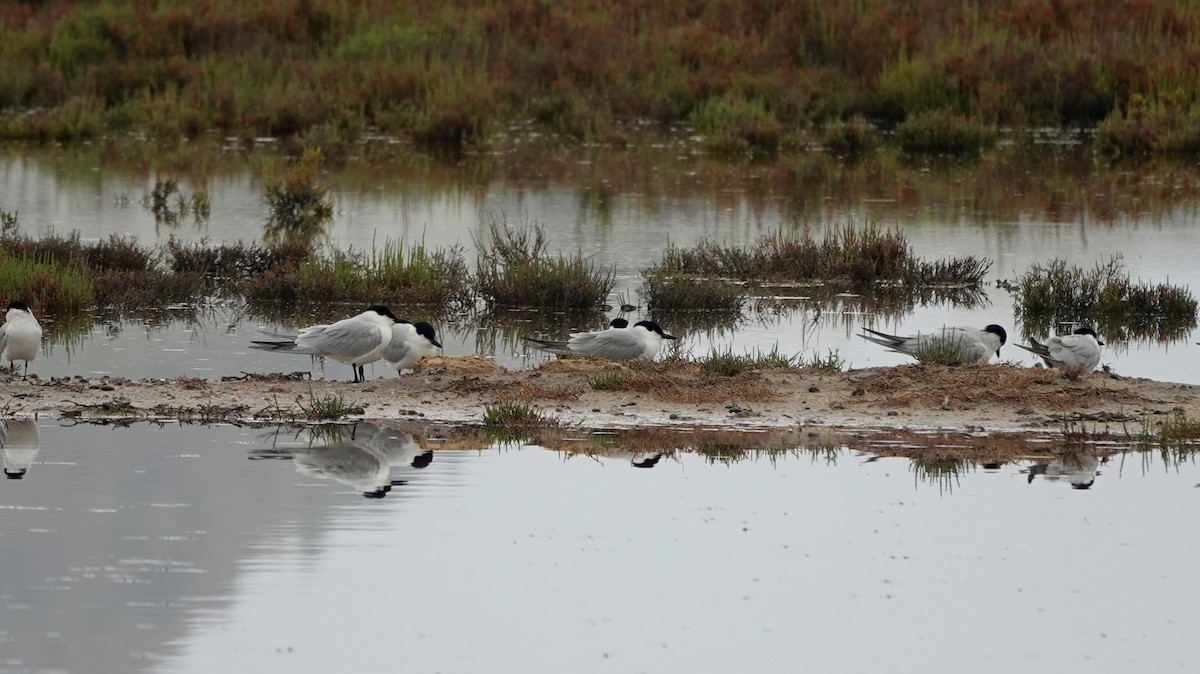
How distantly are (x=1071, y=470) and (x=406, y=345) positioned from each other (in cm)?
433

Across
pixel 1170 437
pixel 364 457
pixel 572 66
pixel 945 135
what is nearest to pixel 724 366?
pixel 1170 437

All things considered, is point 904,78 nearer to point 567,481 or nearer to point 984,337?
point 984,337

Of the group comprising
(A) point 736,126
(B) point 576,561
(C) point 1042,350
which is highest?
(A) point 736,126

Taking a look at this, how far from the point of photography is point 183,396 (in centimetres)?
1020

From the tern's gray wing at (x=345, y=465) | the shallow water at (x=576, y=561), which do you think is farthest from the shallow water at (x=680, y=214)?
the shallow water at (x=576, y=561)

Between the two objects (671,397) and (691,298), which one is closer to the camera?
(671,397)

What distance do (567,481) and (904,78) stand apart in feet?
83.1

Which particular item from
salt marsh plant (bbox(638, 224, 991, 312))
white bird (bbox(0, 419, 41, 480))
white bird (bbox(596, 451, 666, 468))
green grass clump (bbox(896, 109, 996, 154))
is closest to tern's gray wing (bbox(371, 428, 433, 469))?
white bird (bbox(596, 451, 666, 468))

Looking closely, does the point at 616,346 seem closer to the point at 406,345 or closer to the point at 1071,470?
the point at 406,345

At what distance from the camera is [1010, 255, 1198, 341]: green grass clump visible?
14.9 meters

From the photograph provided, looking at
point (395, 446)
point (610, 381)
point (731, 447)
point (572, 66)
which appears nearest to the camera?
point (395, 446)

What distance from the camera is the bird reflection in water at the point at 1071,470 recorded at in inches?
337

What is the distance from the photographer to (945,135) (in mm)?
29922

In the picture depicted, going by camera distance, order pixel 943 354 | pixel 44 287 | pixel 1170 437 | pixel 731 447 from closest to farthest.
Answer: pixel 731 447 → pixel 1170 437 → pixel 943 354 → pixel 44 287
